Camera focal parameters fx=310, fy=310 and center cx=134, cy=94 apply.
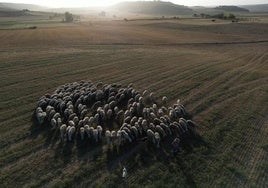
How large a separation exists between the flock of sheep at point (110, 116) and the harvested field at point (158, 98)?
946 mm

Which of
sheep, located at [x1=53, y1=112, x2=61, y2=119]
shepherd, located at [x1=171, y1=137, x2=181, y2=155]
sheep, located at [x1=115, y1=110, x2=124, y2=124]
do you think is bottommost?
shepherd, located at [x1=171, y1=137, x2=181, y2=155]

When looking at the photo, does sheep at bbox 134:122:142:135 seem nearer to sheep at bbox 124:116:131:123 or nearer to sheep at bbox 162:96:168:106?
sheep at bbox 124:116:131:123

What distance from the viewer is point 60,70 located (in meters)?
36.1

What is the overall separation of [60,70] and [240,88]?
19.9 meters

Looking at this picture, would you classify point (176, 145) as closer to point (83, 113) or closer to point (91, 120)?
point (91, 120)

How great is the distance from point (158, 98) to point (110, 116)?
19.6 ft

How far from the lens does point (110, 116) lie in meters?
22.8

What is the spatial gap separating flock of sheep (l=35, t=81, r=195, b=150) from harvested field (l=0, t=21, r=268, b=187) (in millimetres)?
946

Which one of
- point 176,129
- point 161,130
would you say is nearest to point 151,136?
point 161,130

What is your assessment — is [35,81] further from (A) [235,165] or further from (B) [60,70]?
(A) [235,165]

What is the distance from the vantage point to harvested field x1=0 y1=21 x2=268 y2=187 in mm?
16688

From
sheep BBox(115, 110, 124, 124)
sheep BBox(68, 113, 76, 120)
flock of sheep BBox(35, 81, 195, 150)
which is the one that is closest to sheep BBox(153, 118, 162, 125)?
flock of sheep BBox(35, 81, 195, 150)

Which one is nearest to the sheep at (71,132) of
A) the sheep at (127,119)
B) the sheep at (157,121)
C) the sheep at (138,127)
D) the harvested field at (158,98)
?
the harvested field at (158,98)

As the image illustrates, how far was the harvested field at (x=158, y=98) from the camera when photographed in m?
16.7
